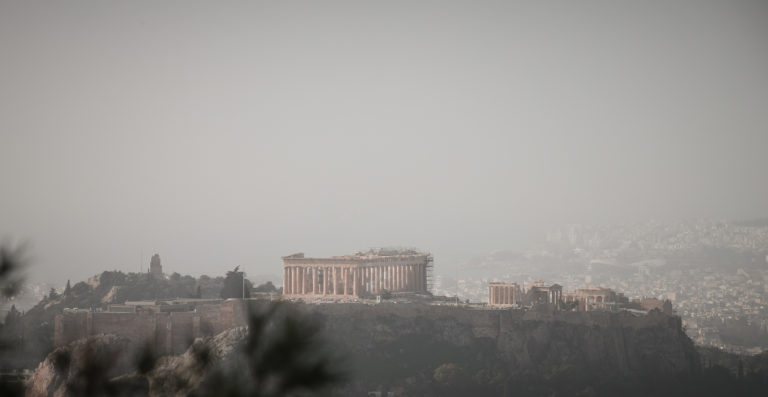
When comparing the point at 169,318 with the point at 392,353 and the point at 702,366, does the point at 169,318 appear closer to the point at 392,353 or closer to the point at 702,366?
the point at 392,353

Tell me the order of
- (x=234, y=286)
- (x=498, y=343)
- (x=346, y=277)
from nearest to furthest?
1. (x=498, y=343)
2. (x=346, y=277)
3. (x=234, y=286)

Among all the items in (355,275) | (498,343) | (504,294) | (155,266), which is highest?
(155,266)

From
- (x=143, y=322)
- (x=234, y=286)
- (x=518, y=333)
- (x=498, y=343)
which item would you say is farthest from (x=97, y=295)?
(x=518, y=333)

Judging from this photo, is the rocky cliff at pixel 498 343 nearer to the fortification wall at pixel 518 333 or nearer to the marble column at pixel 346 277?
the fortification wall at pixel 518 333

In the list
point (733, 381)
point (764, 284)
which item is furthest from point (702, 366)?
point (764, 284)

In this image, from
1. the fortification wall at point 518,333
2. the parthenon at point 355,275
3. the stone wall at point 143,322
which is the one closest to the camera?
the stone wall at point 143,322

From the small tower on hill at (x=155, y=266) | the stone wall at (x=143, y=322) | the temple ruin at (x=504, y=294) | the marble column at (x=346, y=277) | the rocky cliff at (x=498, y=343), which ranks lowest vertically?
the rocky cliff at (x=498, y=343)

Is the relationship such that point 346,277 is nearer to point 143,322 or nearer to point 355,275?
point 355,275

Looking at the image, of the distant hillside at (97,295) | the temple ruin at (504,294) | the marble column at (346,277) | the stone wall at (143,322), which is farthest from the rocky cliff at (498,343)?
the distant hillside at (97,295)

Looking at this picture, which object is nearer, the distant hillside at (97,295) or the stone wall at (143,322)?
the stone wall at (143,322)
